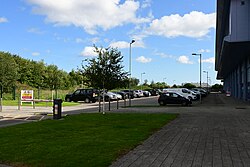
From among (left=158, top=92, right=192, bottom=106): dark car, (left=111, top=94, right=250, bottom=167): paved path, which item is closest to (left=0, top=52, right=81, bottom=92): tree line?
(left=158, top=92, right=192, bottom=106): dark car

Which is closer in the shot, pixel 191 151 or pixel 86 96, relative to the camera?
pixel 191 151

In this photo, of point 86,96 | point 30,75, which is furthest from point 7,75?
point 30,75

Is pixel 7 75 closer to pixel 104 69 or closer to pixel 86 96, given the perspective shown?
pixel 86 96

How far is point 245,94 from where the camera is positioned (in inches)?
1610

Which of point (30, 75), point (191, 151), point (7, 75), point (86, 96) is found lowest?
point (191, 151)

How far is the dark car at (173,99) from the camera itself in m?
33.4

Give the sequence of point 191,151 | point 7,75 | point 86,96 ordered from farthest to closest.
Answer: point 7,75 → point 86,96 → point 191,151

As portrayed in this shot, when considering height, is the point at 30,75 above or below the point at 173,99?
above

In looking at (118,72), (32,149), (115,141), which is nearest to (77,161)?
(32,149)

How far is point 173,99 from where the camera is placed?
111ft

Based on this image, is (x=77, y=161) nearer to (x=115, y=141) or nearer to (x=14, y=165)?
(x=14, y=165)

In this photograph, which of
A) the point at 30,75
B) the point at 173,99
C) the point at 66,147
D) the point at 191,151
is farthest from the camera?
the point at 30,75

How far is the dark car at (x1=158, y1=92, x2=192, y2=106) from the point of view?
33.4 meters

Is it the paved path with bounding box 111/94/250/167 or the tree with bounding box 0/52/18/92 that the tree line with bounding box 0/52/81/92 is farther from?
the paved path with bounding box 111/94/250/167
